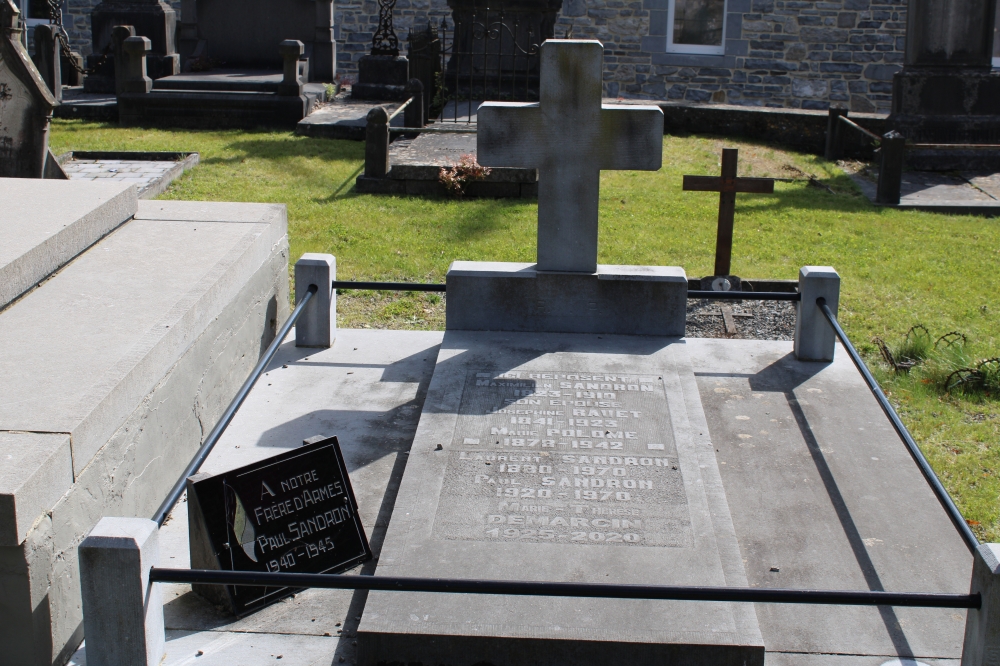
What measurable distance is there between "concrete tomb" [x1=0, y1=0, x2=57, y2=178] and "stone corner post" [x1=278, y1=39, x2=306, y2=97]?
254 inches

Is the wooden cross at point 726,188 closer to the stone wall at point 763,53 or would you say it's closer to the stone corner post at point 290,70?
the stone corner post at point 290,70

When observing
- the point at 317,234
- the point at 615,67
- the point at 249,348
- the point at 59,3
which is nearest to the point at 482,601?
the point at 249,348

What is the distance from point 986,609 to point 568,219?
312 centimetres

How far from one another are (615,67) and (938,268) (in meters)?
11.7

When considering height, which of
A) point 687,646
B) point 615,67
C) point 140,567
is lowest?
point 687,646

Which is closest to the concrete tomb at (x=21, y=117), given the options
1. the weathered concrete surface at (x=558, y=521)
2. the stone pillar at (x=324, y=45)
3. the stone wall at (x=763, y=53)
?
the weathered concrete surface at (x=558, y=521)

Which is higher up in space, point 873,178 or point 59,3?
point 59,3

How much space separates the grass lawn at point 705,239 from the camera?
245 inches

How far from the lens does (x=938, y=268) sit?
29.3 ft

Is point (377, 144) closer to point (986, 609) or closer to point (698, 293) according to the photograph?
point (698, 293)

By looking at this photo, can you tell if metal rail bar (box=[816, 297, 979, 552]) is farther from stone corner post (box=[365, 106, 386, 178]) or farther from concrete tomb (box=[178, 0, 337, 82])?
concrete tomb (box=[178, 0, 337, 82])

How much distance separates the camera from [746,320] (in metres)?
7.63

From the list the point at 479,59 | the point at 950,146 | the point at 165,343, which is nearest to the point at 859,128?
the point at 950,146

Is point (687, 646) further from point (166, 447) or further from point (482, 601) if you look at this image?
point (166, 447)
